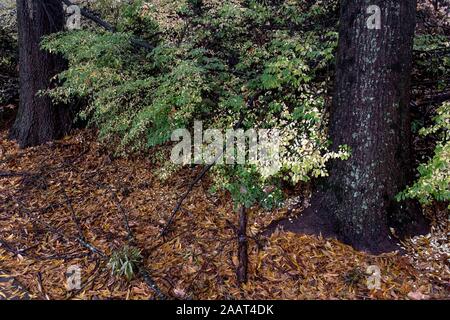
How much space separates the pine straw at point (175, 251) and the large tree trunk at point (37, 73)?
1378 millimetres

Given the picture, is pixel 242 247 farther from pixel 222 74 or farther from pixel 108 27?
pixel 108 27

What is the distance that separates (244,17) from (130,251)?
3318 mm

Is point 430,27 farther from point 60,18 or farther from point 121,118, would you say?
point 60,18

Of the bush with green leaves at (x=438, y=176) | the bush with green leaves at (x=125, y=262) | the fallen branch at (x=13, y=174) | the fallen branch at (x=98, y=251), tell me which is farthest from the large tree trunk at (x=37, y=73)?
the bush with green leaves at (x=438, y=176)

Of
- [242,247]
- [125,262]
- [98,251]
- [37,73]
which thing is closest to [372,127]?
[242,247]

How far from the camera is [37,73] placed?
6.34m

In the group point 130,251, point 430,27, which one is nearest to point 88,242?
point 130,251

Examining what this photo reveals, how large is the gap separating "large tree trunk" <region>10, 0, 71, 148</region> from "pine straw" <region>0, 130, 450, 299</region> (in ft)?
4.52

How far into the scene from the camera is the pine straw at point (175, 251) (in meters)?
3.35

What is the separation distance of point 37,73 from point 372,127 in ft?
17.9

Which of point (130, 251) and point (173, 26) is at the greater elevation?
point (173, 26)

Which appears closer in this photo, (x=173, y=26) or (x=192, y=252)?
(x=192, y=252)

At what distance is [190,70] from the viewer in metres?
3.84

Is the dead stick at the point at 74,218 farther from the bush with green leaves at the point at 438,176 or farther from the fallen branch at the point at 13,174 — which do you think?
the bush with green leaves at the point at 438,176
